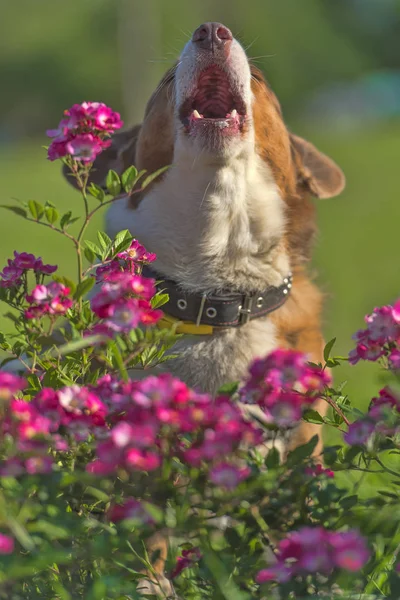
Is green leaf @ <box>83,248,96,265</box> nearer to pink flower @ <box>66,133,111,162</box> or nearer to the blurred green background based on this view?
pink flower @ <box>66,133,111,162</box>

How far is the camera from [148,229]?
147 inches

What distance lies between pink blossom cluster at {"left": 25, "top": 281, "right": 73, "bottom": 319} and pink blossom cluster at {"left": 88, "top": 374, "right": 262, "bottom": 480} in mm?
299

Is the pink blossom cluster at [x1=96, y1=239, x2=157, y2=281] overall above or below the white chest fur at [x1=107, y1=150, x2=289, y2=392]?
above

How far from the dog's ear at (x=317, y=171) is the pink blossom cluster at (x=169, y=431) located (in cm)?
250

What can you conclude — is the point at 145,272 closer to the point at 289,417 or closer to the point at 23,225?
the point at 289,417

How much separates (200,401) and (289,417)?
0.59 ft

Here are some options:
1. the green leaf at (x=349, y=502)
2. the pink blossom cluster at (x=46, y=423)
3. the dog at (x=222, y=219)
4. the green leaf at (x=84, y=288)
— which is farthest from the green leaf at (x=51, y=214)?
the dog at (x=222, y=219)

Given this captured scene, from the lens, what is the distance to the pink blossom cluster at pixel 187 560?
1989 millimetres

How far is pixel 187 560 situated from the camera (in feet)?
6.59

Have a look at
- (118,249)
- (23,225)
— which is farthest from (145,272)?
(23,225)

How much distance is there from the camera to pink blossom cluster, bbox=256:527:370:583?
155cm

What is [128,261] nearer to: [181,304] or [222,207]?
[181,304]

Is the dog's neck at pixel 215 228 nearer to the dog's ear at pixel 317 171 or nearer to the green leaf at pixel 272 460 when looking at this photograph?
the dog's ear at pixel 317 171

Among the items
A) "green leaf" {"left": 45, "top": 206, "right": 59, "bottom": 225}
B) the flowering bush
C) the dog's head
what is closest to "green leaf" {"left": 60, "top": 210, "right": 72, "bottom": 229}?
"green leaf" {"left": 45, "top": 206, "right": 59, "bottom": 225}
